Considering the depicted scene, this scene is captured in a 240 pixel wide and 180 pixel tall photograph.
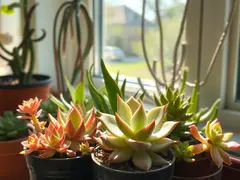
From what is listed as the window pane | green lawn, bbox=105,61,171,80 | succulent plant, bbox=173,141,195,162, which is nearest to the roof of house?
the window pane

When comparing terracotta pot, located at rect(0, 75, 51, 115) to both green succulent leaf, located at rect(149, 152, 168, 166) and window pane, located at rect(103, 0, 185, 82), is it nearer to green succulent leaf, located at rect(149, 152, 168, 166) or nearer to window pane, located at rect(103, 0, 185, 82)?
window pane, located at rect(103, 0, 185, 82)

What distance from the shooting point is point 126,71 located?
1.23 m

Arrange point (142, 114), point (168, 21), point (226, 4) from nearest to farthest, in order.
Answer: point (142, 114)
point (226, 4)
point (168, 21)

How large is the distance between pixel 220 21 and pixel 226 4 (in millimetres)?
41

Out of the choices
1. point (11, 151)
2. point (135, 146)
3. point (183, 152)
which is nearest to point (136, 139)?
point (135, 146)

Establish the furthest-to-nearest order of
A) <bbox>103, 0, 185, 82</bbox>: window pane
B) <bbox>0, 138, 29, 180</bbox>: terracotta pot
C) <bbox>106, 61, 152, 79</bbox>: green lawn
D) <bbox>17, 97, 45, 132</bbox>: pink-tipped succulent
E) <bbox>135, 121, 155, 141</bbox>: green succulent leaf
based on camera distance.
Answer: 1. <bbox>106, 61, 152, 79</bbox>: green lawn
2. <bbox>103, 0, 185, 82</bbox>: window pane
3. <bbox>0, 138, 29, 180</bbox>: terracotta pot
4. <bbox>17, 97, 45, 132</bbox>: pink-tipped succulent
5. <bbox>135, 121, 155, 141</bbox>: green succulent leaf

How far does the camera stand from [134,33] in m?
1.18

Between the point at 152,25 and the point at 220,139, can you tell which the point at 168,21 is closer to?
the point at 152,25

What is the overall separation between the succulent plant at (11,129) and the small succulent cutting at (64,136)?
0.23 meters

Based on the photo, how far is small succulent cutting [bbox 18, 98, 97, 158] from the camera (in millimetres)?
589

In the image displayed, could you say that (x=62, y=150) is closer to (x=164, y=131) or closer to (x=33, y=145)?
(x=33, y=145)

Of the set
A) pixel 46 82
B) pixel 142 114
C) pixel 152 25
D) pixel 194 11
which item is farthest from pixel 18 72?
pixel 142 114

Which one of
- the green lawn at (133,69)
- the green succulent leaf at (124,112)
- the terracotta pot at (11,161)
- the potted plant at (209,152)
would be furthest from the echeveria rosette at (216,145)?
the green lawn at (133,69)

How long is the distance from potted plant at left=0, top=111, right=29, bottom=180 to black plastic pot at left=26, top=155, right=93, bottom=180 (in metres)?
0.23
